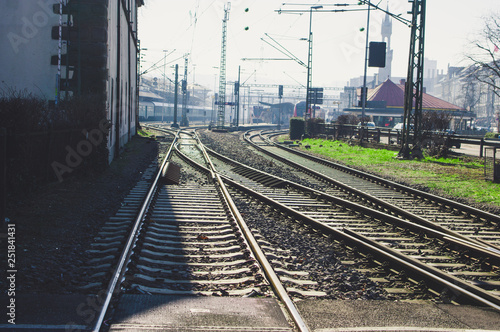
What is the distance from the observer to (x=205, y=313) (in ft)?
14.8

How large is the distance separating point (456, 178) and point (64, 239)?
44.1 feet

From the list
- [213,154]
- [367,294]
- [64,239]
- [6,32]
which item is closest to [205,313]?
[367,294]

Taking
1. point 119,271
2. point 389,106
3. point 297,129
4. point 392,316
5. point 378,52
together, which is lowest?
point 392,316

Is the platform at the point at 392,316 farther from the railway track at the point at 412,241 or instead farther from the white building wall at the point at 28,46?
the white building wall at the point at 28,46

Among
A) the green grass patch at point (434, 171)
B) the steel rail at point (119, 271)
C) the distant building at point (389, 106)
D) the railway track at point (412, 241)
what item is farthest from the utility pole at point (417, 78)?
the distant building at point (389, 106)

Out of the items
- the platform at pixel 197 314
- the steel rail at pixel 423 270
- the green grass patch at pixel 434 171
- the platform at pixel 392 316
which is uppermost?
the green grass patch at pixel 434 171

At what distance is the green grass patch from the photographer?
13805 millimetres

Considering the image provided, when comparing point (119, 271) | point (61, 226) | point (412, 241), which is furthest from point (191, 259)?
point (412, 241)

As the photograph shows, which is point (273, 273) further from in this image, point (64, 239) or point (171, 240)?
point (64, 239)

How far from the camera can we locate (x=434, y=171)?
18.6 meters

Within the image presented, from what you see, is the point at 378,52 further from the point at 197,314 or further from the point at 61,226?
the point at 197,314

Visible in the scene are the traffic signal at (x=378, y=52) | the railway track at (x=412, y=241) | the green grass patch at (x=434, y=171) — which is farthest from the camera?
the traffic signal at (x=378, y=52)

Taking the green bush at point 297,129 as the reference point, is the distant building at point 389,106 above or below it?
above

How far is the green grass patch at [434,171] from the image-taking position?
13.8 metres
